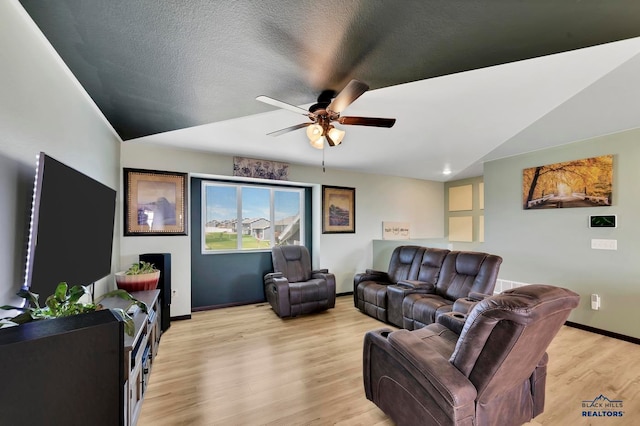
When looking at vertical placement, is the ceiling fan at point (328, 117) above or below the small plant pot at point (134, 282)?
above

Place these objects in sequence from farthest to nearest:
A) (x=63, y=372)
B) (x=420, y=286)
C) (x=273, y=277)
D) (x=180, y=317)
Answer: (x=273, y=277)
(x=180, y=317)
(x=420, y=286)
(x=63, y=372)

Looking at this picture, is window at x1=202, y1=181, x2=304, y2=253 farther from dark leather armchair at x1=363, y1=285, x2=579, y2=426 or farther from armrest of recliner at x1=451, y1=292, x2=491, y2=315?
dark leather armchair at x1=363, y1=285, x2=579, y2=426

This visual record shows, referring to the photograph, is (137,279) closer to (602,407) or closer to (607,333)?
(602,407)

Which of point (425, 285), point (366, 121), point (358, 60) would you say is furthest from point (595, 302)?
point (358, 60)

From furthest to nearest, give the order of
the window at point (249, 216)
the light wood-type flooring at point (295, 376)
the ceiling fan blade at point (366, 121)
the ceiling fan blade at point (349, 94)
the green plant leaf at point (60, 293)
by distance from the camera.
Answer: the window at point (249, 216)
the ceiling fan blade at point (366, 121)
the light wood-type flooring at point (295, 376)
the ceiling fan blade at point (349, 94)
the green plant leaf at point (60, 293)

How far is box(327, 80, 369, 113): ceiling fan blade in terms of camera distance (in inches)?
63.6

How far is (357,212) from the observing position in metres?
5.49

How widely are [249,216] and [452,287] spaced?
3399mm

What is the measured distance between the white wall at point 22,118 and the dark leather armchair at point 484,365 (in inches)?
83.7

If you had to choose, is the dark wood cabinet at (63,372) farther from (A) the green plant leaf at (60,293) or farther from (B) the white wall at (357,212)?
(B) the white wall at (357,212)

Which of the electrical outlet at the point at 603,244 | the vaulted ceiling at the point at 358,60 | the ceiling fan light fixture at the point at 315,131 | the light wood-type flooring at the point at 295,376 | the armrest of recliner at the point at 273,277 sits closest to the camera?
the vaulted ceiling at the point at 358,60

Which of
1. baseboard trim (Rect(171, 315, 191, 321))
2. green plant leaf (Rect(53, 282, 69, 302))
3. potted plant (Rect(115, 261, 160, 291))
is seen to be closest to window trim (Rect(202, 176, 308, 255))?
baseboard trim (Rect(171, 315, 191, 321))

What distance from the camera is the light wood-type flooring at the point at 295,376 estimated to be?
1925 millimetres

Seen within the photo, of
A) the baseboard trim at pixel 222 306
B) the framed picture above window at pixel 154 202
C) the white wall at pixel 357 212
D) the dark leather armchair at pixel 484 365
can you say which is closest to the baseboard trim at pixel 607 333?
the dark leather armchair at pixel 484 365
